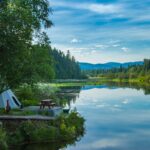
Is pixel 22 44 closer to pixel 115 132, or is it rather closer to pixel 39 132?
pixel 39 132

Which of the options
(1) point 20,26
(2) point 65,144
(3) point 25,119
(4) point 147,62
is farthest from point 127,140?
(4) point 147,62

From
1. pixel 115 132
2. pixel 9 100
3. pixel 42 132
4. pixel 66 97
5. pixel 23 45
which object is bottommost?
pixel 115 132

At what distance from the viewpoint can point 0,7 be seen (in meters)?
24.5

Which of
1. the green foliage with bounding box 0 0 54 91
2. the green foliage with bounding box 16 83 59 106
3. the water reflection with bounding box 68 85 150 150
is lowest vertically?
the water reflection with bounding box 68 85 150 150

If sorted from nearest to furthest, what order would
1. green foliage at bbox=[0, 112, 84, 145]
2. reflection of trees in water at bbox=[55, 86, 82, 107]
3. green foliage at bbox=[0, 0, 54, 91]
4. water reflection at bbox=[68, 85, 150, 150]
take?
green foliage at bbox=[0, 0, 54, 91] < green foliage at bbox=[0, 112, 84, 145] < water reflection at bbox=[68, 85, 150, 150] < reflection of trees in water at bbox=[55, 86, 82, 107]

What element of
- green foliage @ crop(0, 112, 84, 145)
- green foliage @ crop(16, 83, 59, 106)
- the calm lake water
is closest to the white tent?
green foliage @ crop(16, 83, 59, 106)

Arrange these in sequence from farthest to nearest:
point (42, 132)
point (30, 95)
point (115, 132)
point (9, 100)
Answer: point (30, 95) → point (9, 100) → point (115, 132) → point (42, 132)

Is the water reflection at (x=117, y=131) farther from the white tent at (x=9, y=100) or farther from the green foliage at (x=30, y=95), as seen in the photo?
the white tent at (x=9, y=100)

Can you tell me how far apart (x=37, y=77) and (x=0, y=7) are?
6.15 m

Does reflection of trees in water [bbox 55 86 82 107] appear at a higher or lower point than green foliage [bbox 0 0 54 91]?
lower

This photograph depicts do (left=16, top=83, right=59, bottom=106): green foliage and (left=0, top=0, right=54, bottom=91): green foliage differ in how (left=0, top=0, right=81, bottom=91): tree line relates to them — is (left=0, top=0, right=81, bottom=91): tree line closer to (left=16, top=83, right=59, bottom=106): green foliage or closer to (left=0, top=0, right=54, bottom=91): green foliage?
(left=0, top=0, right=54, bottom=91): green foliage

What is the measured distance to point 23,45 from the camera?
24.7m

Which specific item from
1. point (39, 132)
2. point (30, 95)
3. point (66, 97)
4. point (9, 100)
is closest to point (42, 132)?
point (39, 132)

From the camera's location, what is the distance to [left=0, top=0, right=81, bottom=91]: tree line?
24.0 m
